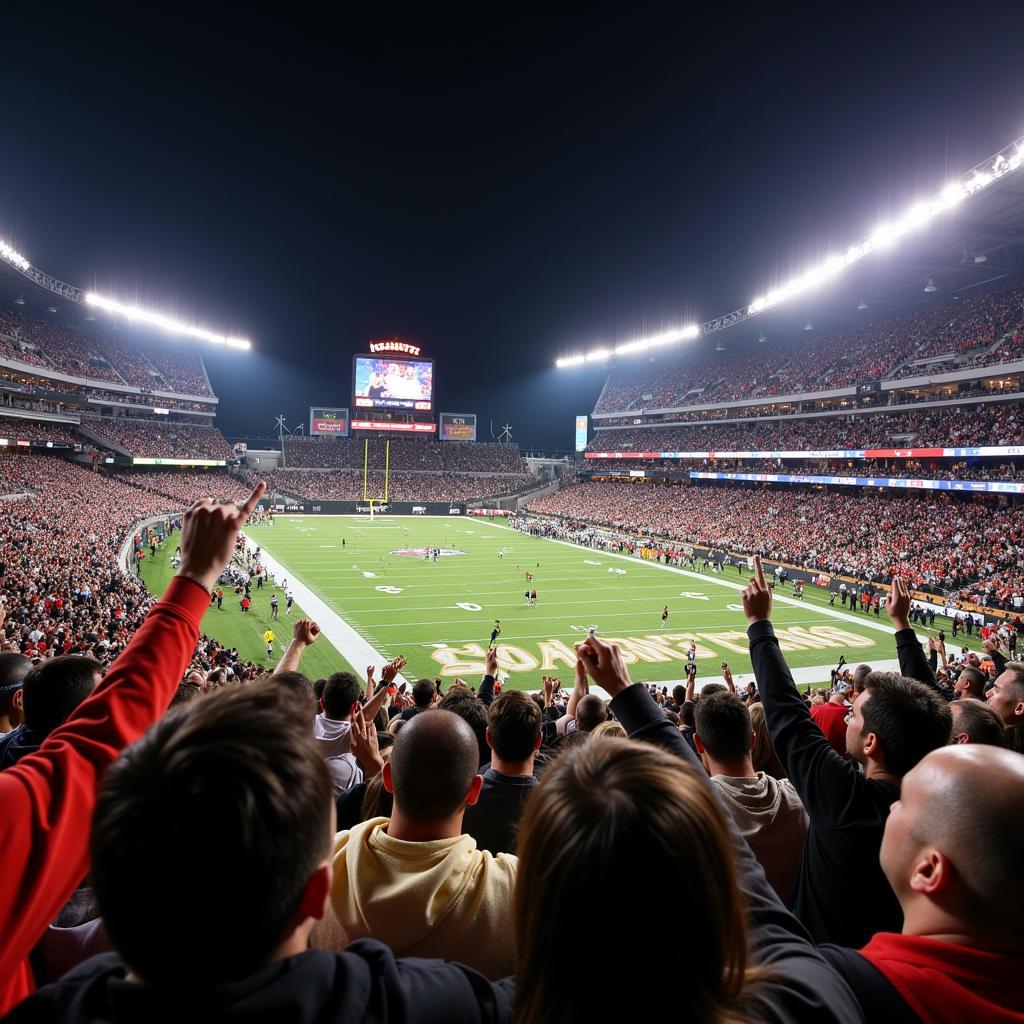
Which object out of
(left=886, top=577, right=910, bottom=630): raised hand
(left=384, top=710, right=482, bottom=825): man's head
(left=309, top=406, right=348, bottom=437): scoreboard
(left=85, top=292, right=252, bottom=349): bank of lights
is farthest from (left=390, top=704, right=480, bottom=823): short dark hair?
(left=309, top=406, right=348, bottom=437): scoreboard

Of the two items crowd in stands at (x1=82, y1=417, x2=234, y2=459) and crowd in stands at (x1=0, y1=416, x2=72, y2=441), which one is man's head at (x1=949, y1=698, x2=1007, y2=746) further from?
crowd in stands at (x1=82, y1=417, x2=234, y2=459)

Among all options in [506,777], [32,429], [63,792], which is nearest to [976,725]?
[506,777]

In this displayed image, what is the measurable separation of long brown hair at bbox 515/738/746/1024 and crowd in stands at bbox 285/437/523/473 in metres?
86.8

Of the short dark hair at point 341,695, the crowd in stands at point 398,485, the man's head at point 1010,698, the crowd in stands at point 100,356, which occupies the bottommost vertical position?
the short dark hair at point 341,695

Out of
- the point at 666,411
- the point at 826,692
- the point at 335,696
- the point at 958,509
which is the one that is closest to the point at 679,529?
the point at 958,509

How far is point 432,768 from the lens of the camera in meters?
2.42

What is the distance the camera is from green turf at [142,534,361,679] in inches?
745

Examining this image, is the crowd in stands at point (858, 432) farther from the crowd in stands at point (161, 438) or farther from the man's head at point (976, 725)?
the crowd in stands at point (161, 438)

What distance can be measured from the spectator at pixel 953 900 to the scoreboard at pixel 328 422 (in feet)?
288

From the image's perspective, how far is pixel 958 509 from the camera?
36.0 meters

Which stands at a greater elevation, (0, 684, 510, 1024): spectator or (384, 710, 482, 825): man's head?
(0, 684, 510, 1024): spectator

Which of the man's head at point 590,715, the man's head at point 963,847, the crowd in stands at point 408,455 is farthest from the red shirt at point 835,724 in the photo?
A: the crowd in stands at point 408,455

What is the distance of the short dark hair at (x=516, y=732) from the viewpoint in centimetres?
366

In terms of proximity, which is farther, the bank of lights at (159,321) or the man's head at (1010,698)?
the bank of lights at (159,321)
